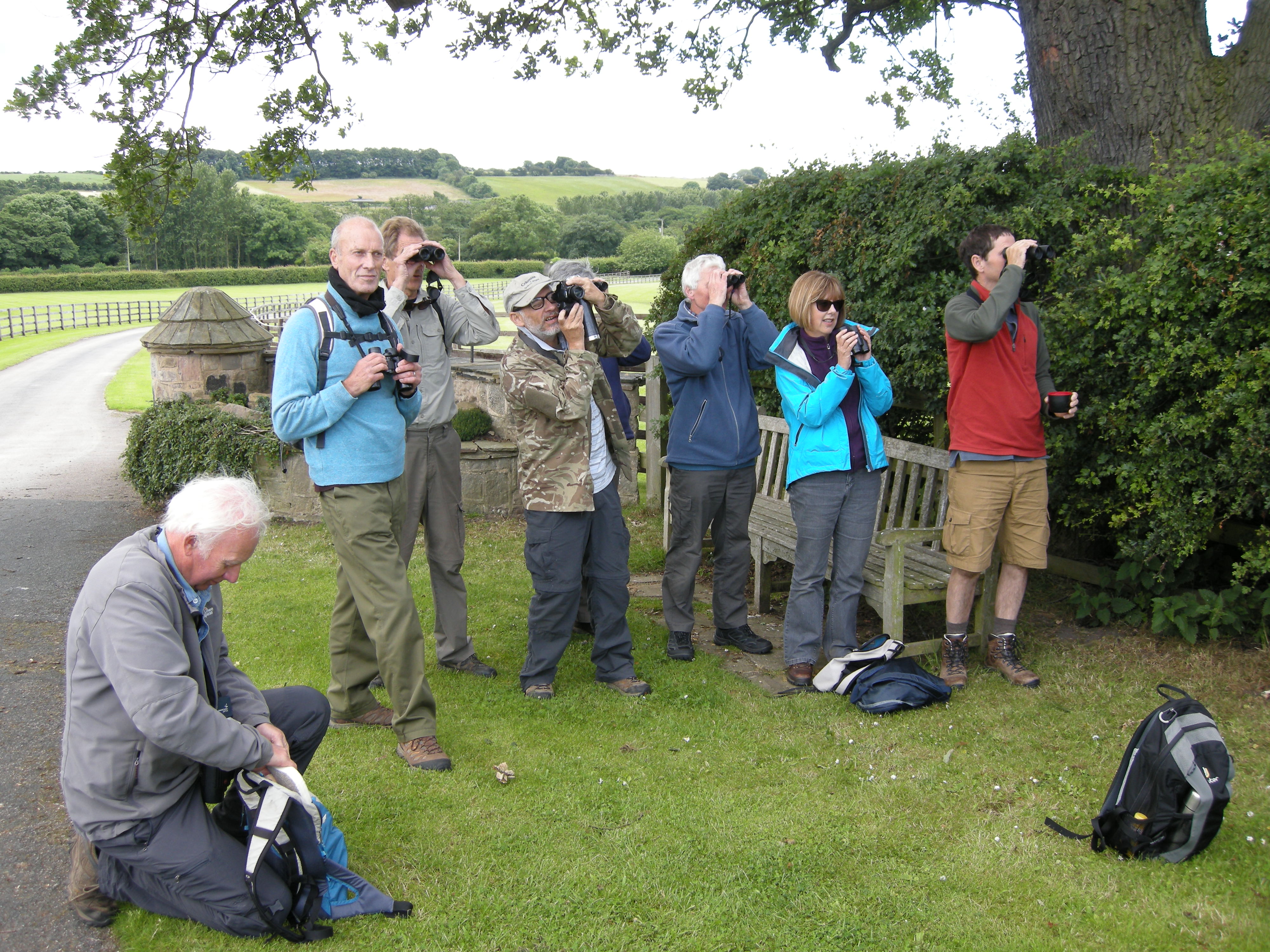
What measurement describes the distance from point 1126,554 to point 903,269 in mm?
1914

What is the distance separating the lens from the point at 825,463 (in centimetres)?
448

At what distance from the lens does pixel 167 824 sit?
2.68 metres

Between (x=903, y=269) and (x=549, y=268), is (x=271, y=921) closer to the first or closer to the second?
(x=549, y=268)

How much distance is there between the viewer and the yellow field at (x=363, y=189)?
90.5 m

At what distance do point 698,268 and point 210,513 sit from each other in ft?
9.65

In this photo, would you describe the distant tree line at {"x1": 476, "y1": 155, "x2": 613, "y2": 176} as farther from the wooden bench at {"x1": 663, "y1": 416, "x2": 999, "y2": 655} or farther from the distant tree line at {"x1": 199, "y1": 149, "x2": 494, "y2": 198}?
the wooden bench at {"x1": 663, "y1": 416, "x2": 999, "y2": 655}

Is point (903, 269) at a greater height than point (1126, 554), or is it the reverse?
point (903, 269)

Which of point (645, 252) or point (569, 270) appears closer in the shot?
point (569, 270)

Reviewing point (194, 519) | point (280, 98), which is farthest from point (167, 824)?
point (280, 98)

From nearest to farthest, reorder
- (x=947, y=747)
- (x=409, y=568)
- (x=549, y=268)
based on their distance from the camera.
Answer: (x=947, y=747) → (x=549, y=268) → (x=409, y=568)

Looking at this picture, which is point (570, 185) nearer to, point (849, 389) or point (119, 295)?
point (119, 295)

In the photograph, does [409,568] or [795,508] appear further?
[409,568]

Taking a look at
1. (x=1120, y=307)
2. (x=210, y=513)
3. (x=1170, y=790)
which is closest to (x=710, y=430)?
(x=1120, y=307)

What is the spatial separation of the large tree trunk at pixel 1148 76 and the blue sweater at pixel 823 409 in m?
2.20
